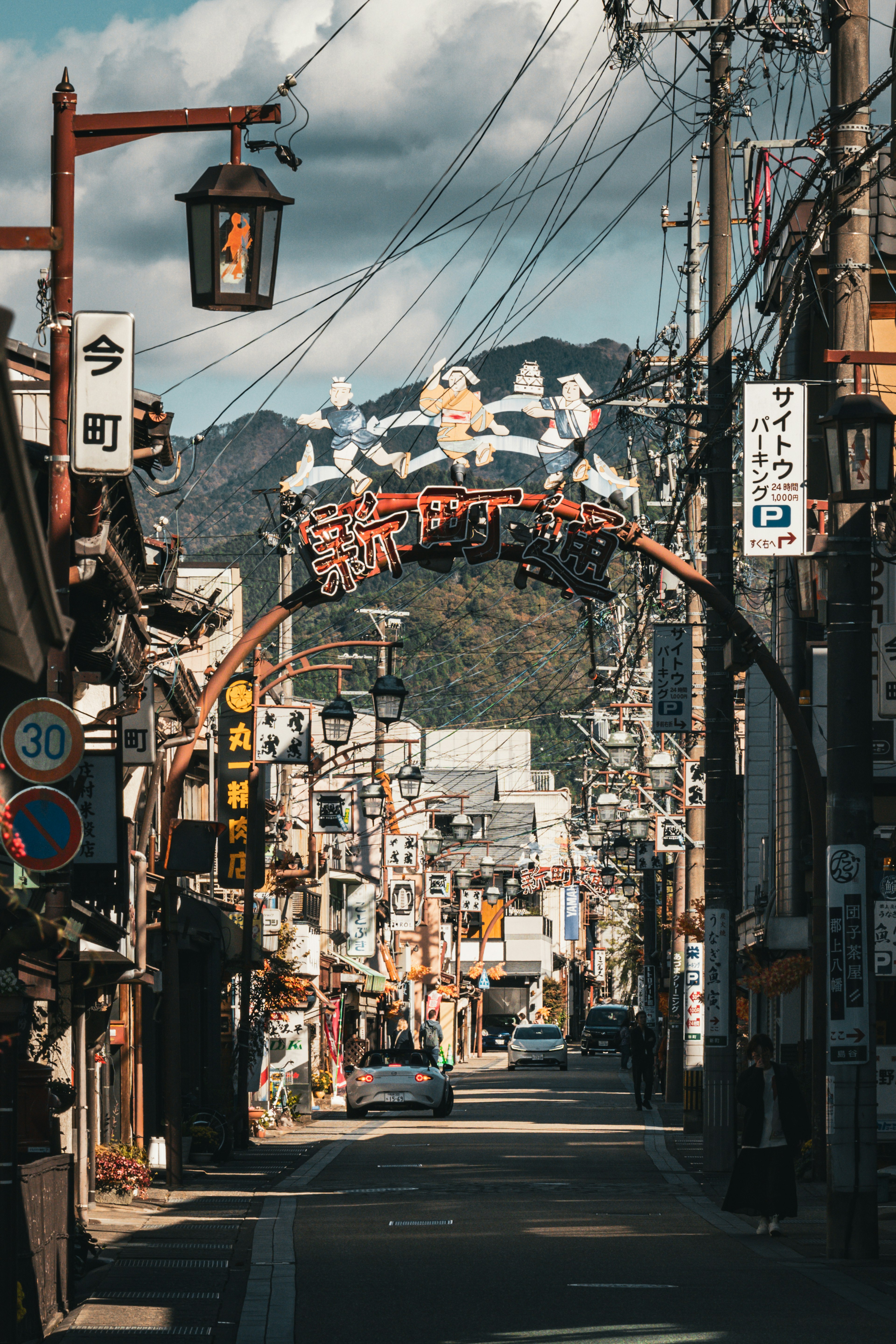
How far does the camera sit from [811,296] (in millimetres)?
29891

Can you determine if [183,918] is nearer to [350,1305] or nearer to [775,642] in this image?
[775,642]

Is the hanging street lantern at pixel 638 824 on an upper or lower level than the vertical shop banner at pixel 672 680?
lower

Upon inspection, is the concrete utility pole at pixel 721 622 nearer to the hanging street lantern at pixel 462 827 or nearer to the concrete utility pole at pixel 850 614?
the concrete utility pole at pixel 850 614

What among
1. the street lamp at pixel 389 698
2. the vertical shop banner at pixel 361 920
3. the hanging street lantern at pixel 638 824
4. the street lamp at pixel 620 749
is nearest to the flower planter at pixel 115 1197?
the street lamp at pixel 389 698

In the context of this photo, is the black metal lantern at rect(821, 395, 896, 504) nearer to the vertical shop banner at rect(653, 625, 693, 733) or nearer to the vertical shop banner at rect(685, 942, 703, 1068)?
the vertical shop banner at rect(653, 625, 693, 733)

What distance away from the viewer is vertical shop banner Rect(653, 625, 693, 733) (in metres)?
29.4

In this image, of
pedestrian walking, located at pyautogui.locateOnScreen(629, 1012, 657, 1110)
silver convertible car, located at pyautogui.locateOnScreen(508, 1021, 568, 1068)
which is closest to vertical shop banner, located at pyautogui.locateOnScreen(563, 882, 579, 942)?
silver convertible car, located at pyautogui.locateOnScreen(508, 1021, 568, 1068)

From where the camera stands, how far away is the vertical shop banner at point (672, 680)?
29.4 metres

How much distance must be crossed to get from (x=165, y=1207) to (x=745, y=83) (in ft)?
49.0

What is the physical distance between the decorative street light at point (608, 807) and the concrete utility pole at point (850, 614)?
25.8 meters

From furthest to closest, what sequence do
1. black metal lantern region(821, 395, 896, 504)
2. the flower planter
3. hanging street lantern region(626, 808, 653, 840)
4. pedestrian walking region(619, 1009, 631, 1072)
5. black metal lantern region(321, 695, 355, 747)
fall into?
pedestrian walking region(619, 1009, 631, 1072)
hanging street lantern region(626, 808, 653, 840)
black metal lantern region(321, 695, 355, 747)
the flower planter
black metal lantern region(821, 395, 896, 504)

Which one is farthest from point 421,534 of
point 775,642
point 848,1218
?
point 775,642

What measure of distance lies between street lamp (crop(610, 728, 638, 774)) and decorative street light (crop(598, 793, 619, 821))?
6148 millimetres

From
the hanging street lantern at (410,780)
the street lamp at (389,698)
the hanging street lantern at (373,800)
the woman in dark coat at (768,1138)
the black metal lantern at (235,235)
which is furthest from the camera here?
the hanging street lantern at (373,800)
